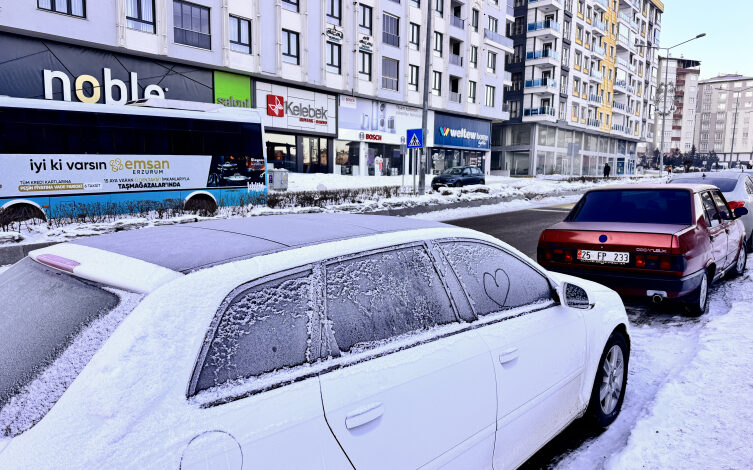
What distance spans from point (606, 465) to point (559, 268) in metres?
3.33

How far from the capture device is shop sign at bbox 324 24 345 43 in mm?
32531

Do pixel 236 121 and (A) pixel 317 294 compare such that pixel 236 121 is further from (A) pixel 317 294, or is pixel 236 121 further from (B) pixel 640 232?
(A) pixel 317 294

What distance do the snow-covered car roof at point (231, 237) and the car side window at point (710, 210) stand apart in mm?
5084

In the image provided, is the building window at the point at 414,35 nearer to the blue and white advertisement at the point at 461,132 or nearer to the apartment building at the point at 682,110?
the blue and white advertisement at the point at 461,132

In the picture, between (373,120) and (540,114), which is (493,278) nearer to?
(373,120)

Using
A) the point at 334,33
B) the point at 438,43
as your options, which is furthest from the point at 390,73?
the point at 438,43

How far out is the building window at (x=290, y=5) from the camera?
30.2 m

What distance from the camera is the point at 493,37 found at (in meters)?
47.9

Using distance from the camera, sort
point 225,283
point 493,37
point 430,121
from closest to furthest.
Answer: point 225,283, point 430,121, point 493,37

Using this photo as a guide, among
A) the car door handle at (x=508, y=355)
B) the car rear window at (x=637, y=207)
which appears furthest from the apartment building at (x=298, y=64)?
the car door handle at (x=508, y=355)

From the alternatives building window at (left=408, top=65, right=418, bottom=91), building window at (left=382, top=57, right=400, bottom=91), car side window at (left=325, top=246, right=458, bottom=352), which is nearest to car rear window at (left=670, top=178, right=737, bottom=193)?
car side window at (left=325, top=246, right=458, bottom=352)

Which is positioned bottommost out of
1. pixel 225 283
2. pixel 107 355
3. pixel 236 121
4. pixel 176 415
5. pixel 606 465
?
pixel 606 465

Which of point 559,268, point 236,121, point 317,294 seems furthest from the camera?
point 236,121

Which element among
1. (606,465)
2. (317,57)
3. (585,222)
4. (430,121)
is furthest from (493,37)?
(606,465)
